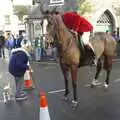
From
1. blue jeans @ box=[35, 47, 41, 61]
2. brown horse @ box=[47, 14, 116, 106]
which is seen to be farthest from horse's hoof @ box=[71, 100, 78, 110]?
blue jeans @ box=[35, 47, 41, 61]

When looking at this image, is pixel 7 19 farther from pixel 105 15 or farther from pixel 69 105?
pixel 69 105

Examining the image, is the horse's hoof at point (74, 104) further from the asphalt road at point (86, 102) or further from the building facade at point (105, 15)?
the building facade at point (105, 15)

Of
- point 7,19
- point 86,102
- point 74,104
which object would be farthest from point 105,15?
point 74,104

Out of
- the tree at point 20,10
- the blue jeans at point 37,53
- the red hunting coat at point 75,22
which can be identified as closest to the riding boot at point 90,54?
the red hunting coat at point 75,22

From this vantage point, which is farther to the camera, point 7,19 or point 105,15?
point 7,19

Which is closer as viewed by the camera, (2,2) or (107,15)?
(107,15)

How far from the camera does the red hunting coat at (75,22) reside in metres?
10.8

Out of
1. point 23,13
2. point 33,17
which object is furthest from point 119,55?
point 23,13

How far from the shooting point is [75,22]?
10.8 meters

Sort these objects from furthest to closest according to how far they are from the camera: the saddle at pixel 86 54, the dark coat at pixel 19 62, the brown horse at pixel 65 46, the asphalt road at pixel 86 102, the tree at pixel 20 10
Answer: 1. the tree at pixel 20 10
2. the dark coat at pixel 19 62
3. the saddle at pixel 86 54
4. the brown horse at pixel 65 46
5. the asphalt road at pixel 86 102

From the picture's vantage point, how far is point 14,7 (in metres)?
66.4

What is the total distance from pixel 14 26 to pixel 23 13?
3.50 meters

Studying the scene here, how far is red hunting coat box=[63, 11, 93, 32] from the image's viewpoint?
1080 centimetres

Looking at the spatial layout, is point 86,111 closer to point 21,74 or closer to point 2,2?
point 21,74
